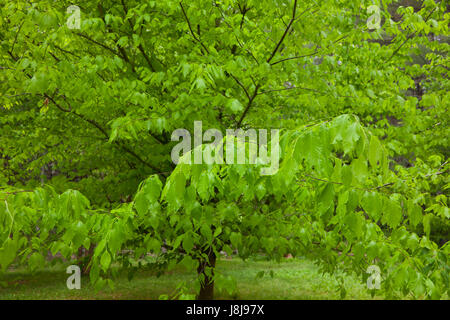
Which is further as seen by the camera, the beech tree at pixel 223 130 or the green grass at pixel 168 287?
the green grass at pixel 168 287

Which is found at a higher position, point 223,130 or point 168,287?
point 223,130

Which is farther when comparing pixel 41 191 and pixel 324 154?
pixel 41 191

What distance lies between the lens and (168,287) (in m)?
12.8

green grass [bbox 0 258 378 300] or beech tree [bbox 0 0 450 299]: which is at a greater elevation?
beech tree [bbox 0 0 450 299]

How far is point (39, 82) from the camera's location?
3311mm

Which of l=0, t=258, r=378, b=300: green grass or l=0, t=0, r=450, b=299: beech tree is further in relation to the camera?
l=0, t=258, r=378, b=300: green grass

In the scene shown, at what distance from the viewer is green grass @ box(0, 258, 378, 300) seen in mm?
11367

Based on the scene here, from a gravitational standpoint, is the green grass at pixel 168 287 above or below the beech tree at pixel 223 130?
below

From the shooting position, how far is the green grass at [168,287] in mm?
11367

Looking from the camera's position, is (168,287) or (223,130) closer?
(223,130)
